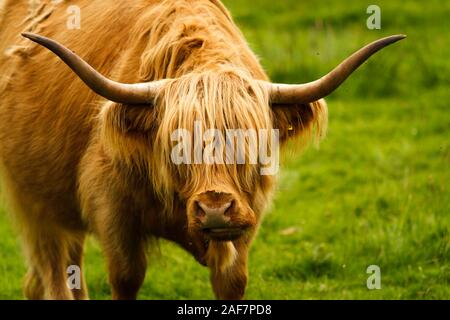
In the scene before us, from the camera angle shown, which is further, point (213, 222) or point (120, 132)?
point (120, 132)

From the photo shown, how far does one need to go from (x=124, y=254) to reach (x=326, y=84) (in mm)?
1371

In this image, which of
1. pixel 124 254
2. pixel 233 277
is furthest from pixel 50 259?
pixel 233 277

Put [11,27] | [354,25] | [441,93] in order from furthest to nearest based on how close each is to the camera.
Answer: [354,25]
[441,93]
[11,27]

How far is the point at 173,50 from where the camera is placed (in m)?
5.08

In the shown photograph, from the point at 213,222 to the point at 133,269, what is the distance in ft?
3.75

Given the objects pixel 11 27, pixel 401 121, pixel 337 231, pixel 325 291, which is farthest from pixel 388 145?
pixel 11 27

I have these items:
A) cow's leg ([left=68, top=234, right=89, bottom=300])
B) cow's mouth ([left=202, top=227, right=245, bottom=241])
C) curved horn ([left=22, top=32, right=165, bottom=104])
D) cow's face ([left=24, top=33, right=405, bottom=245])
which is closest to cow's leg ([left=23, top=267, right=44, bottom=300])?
cow's leg ([left=68, top=234, right=89, bottom=300])

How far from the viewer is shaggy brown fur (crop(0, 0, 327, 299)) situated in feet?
15.9

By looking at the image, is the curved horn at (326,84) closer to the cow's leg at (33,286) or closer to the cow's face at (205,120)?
the cow's face at (205,120)

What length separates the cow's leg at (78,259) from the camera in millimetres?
6527

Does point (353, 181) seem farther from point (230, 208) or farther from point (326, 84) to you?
point (230, 208)

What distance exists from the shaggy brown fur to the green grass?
0.31 meters

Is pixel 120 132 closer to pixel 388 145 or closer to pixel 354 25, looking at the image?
pixel 388 145

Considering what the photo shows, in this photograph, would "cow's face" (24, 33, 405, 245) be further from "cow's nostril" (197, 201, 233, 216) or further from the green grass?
the green grass
